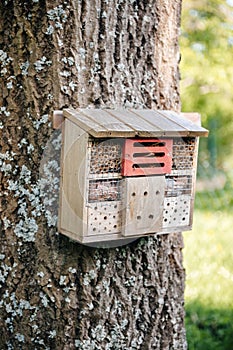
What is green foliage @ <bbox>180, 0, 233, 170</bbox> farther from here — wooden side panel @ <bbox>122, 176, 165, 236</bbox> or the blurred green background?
wooden side panel @ <bbox>122, 176, 165, 236</bbox>

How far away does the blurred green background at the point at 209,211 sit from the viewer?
3.34 m

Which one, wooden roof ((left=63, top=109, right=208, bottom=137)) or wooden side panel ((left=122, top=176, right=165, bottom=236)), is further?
wooden side panel ((left=122, top=176, right=165, bottom=236))

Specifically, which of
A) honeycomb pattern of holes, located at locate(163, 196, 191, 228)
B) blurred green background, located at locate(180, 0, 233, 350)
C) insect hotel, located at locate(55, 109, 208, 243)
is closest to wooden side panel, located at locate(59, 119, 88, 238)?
insect hotel, located at locate(55, 109, 208, 243)

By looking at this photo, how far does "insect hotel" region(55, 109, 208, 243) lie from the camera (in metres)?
1.89

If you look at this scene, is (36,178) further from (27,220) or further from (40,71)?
(40,71)

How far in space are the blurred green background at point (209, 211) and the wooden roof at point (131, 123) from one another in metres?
1.50

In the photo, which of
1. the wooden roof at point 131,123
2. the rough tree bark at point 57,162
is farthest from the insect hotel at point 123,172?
the rough tree bark at point 57,162

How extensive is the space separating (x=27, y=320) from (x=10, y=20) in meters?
1.04

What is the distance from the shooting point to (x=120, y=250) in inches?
85.6

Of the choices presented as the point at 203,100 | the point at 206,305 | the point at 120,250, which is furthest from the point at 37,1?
the point at 203,100

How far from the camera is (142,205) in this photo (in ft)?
6.59

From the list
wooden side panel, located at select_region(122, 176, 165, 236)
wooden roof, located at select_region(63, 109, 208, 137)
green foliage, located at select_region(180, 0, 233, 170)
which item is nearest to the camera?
wooden roof, located at select_region(63, 109, 208, 137)

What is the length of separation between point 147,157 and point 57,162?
1.00 ft

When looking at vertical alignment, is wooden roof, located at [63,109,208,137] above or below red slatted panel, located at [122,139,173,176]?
above
